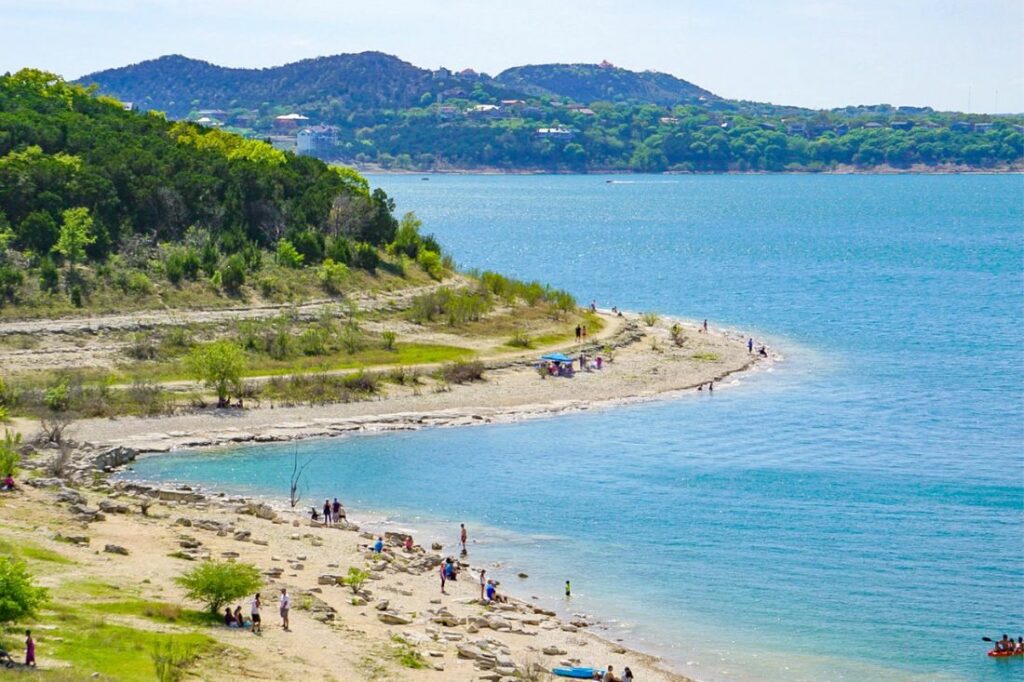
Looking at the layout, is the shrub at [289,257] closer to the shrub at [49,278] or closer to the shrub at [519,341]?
the shrub at [519,341]

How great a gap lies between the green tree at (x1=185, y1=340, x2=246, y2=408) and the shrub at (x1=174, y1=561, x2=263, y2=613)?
102ft

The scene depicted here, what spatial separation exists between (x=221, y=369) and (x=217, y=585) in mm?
32712

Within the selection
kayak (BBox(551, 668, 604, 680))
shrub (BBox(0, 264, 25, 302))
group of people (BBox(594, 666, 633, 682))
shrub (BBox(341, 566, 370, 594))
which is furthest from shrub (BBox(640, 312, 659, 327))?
group of people (BBox(594, 666, 633, 682))

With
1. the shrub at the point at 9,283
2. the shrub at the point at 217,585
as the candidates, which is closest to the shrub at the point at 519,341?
the shrub at the point at 9,283

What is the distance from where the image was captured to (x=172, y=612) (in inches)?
1409

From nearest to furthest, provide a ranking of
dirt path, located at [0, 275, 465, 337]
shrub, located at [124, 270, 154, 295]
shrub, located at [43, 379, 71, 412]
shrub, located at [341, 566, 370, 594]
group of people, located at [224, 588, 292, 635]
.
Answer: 1. group of people, located at [224, 588, 292, 635]
2. shrub, located at [341, 566, 370, 594]
3. shrub, located at [43, 379, 71, 412]
4. dirt path, located at [0, 275, 465, 337]
5. shrub, located at [124, 270, 154, 295]

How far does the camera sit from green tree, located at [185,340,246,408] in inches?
2667

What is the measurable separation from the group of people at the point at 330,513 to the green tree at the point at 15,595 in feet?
63.4

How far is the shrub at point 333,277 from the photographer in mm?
88625

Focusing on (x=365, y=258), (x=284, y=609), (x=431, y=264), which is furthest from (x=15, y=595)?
(x=431, y=264)

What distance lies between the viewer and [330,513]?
51688 millimetres

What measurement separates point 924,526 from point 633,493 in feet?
→ 36.9

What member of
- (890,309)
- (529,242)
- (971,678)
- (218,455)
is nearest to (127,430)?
(218,455)

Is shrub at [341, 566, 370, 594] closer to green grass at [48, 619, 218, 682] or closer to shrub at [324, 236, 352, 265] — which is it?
green grass at [48, 619, 218, 682]
